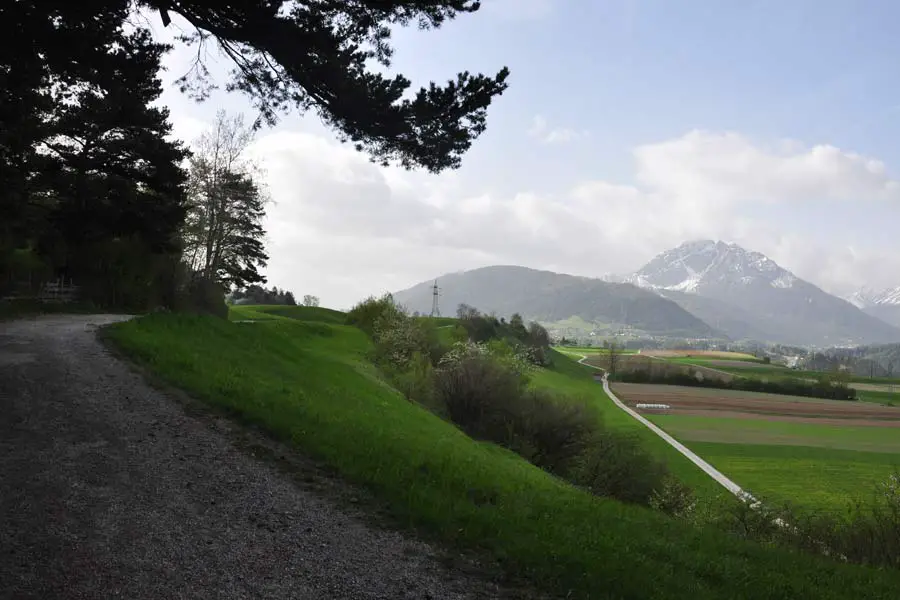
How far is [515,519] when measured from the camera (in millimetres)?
8297

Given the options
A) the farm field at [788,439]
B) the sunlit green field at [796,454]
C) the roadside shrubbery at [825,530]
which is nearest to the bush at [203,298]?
the roadside shrubbery at [825,530]

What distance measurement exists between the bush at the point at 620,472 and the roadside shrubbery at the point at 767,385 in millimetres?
88819

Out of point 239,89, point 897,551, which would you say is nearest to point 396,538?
point 239,89

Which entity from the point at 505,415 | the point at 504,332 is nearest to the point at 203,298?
the point at 505,415

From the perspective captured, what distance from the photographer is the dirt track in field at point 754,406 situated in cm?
7606

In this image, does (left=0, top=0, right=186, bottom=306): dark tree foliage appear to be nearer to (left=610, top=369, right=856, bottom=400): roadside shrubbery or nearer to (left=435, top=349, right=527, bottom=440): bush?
(left=435, top=349, right=527, bottom=440): bush

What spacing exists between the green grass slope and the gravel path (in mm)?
899

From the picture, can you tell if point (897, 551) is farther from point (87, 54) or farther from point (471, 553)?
point (87, 54)

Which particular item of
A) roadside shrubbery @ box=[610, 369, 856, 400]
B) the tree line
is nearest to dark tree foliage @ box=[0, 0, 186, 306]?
the tree line

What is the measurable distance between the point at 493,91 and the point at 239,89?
17.3 ft

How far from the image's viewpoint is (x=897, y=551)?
15.8 m

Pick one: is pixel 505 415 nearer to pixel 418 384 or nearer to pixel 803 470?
pixel 418 384

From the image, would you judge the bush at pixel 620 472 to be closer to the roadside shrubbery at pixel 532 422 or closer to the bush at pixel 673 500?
the roadside shrubbery at pixel 532 422

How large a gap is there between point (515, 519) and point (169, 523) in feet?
14.3
